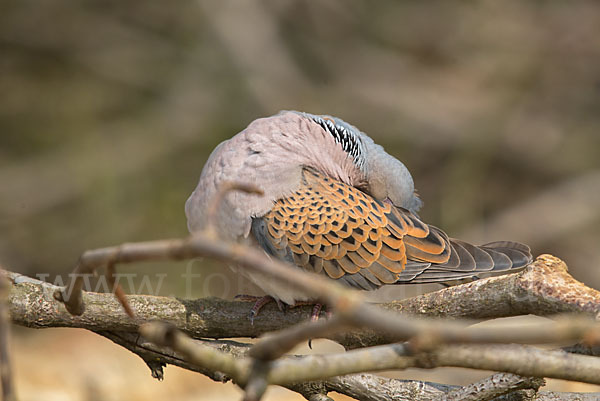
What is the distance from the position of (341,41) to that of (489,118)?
1626 mm

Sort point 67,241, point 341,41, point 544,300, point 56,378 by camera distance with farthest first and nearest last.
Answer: point 341,41 < point 67,241 < point 56,378 < point 544,300

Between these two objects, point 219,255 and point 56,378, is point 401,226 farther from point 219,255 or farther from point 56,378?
point 56,378

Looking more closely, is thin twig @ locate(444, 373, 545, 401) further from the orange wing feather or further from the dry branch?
the orange wing feather

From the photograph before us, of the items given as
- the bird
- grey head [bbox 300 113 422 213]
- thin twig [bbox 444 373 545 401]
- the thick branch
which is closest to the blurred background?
grey head [bbox 300 113 422 213]

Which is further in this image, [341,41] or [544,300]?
[341,41]

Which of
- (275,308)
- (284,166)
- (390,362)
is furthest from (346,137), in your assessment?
(390,362)

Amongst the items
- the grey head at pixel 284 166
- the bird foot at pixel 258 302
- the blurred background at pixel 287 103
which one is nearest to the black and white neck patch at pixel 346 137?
the grey head at pixel 284 166

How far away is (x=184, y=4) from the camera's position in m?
7.34

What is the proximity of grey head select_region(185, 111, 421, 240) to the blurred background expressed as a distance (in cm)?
295

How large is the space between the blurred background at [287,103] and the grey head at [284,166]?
9.69 ft

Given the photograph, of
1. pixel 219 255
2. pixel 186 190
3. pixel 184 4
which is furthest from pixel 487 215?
pixel 219 255

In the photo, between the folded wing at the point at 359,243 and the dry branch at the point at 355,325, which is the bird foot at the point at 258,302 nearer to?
the dry branch at the point at 355,325

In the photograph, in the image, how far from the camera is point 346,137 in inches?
134

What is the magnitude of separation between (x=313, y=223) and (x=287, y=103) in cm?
411
